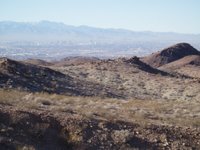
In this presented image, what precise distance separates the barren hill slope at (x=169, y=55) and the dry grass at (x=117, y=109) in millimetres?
67250

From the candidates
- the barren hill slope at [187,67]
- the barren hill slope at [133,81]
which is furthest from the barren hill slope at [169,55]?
the barren hill slope at [133,81]

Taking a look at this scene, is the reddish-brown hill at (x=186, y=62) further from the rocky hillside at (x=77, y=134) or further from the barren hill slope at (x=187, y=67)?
the rocky hillside at (x=77, y=134)

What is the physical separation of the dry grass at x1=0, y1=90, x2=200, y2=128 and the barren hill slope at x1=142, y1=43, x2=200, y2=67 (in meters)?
67.3

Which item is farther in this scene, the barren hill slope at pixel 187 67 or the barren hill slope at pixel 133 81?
the barren hill slope at pixel 187 67

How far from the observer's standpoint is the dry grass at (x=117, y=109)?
56.6 ft

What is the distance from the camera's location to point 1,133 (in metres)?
12.7

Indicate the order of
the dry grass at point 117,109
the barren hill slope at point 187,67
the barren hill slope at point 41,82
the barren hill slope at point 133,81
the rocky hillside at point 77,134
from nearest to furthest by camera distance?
the rocky hillside at point 77,134
the dry grass at point 117,109
the barren hill slope at point 41,82
the barren hill slope at point 133,81
the barren hill slope at point 187,67

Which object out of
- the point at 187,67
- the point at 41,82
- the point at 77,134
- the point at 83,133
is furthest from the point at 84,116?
the point at 187,67

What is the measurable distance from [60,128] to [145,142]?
266cm

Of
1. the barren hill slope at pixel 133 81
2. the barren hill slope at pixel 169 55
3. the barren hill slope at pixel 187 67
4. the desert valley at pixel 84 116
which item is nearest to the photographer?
the desert valley at pixel 84 116

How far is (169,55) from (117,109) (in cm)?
7351

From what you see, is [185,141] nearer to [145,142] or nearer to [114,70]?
[145,142]

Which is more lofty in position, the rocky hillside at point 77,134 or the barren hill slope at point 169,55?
the rocky hillside at point 77,134

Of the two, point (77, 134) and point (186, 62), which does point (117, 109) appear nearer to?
point (77, 134)
